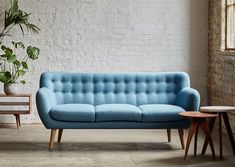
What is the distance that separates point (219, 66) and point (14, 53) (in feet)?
10.0

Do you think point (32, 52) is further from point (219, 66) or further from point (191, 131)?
point (191, 131)

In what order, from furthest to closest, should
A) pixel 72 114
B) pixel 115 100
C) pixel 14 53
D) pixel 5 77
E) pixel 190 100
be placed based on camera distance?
pixel 14 53, pixel 5 77, pixel 115 100, pixel 190 100, pixel 72 114

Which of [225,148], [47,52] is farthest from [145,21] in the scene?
[225,148]

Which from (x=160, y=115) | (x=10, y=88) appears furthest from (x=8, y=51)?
(x=160, y=115)

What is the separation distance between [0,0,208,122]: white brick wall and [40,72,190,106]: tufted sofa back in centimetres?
112

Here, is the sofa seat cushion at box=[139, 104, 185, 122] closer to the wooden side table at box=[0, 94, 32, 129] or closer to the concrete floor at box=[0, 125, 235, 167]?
the concrete floor at box=[0, 125, 235, 167]

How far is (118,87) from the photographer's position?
6.34 m

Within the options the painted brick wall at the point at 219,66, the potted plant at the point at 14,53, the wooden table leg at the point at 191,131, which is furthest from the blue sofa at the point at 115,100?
the potted plant at the point at 14,53

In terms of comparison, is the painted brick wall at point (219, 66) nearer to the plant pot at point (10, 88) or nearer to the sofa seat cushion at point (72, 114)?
the sofa seat cushion at point (72, 114)

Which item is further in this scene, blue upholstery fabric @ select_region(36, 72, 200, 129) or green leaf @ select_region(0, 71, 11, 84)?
green leaf @ select_region(0, 71, 11, 84)

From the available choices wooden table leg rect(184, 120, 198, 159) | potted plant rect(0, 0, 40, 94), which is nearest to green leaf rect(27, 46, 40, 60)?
potted plant rect(0, 0, 40, 94)

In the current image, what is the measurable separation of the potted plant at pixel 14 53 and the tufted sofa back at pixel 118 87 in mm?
931

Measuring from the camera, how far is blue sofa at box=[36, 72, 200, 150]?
555 cm

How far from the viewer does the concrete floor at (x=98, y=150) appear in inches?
193
